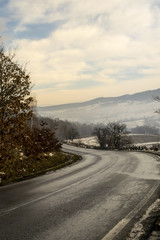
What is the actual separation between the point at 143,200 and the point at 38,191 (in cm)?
435

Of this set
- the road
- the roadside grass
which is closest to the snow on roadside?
the road

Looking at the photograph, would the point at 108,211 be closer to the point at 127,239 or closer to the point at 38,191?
the point at 127,239

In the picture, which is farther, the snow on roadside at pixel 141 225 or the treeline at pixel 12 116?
the treeline at pixel 12 116

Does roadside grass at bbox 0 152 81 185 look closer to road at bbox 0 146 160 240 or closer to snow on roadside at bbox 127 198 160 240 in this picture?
road at bbox 0 146 160 240

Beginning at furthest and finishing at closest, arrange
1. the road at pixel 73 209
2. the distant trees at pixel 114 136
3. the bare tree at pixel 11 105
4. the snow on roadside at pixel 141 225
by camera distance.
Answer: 1. the distant trees at pixel 114 136
2. the bare tree at pixel 11 105
3. the road at pixel 73 209
4. the snow on roadside at pixel 141 225

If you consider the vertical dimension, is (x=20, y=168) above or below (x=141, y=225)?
below

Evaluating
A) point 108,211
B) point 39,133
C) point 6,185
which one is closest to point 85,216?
point 108,211

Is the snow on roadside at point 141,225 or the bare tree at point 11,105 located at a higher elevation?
the bare tree at point 11,105

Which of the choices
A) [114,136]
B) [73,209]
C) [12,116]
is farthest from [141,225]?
[114,136]

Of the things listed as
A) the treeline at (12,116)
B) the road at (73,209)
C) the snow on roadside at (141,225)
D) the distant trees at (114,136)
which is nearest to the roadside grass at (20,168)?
the treeline at (12,116)

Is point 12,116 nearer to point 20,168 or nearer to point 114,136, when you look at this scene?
point 20,168

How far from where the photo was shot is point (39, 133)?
869 inches

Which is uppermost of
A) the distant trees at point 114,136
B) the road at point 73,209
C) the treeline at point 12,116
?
the treeline at point 12,116

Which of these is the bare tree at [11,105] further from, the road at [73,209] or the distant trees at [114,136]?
the distant trees at [114,136]
